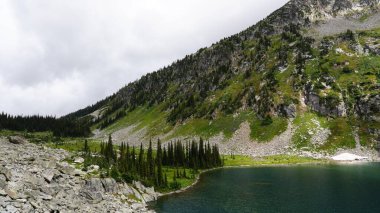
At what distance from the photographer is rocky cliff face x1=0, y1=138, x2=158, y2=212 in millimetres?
53906

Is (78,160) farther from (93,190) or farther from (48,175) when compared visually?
(48,175)

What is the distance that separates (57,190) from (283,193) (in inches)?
2225

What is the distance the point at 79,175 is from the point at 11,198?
26.7 m

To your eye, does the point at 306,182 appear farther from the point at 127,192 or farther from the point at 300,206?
the point at 127,192

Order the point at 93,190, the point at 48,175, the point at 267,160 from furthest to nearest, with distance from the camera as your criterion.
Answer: the point at 267,160 < the point at 93,190 < the point at 48,175

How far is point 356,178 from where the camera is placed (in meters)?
116

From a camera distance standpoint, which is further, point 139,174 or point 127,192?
point 139,174

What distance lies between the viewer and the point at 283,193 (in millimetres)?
96188

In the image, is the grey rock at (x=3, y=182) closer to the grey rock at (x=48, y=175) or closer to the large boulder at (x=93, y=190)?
the grey rock at (x=48, y=175)

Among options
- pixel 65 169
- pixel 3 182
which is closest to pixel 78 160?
pixel 65 169

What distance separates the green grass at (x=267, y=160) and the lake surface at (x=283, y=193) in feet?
107

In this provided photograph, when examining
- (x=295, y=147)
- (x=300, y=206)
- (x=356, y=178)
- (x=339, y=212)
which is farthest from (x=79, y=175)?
(x=295, y=147)

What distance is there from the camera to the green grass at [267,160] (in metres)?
169

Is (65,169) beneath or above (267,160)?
above
